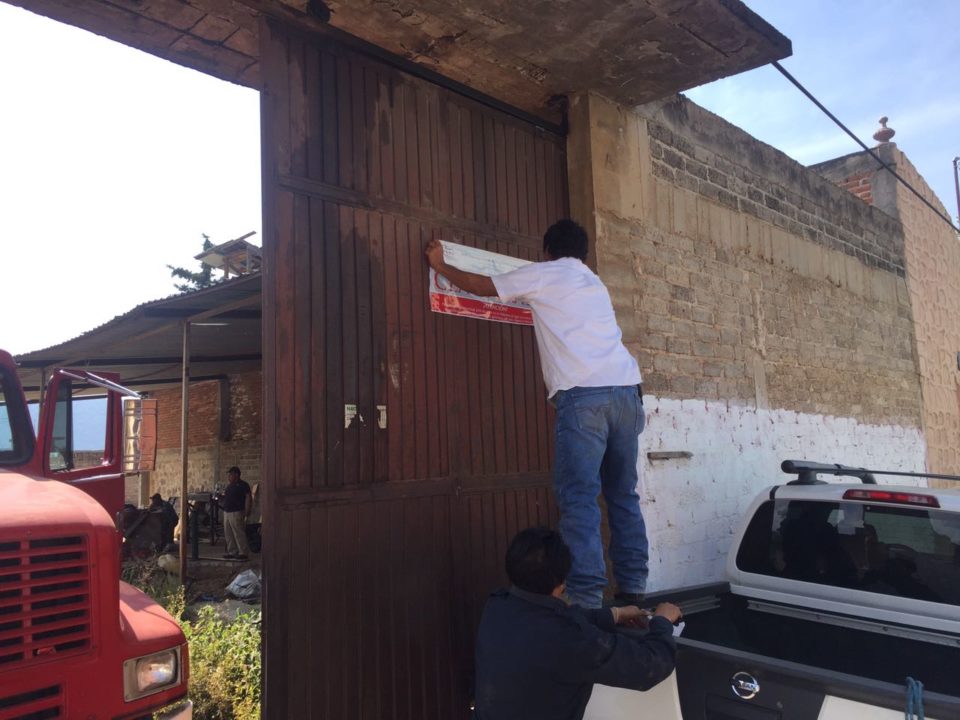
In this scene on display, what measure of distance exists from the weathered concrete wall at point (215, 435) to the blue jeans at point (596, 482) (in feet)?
44.0

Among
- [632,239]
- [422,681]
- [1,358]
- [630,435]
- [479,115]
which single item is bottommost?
[422,681]

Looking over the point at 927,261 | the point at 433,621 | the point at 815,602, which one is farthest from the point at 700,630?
the point at 927,261

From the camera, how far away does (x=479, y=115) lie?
475 centimetres

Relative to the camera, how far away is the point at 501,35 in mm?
4316

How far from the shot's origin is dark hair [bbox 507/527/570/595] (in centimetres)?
270

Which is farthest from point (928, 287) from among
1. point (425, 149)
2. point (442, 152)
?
point (425, 149)

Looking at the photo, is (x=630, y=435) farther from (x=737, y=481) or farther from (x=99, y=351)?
(x=99, y=351)

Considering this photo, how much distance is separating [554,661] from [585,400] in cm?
139

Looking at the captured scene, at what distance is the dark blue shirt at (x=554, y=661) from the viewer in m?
2.55

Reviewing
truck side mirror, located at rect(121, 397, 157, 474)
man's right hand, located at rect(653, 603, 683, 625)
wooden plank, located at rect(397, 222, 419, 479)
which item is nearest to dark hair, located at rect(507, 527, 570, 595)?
man's right hand, located at rect(653, 603, 683, 625)

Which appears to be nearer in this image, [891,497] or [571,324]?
[891,497]

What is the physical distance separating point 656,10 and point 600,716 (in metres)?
3.70

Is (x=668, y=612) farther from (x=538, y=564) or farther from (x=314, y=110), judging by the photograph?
(x=314, y=110)

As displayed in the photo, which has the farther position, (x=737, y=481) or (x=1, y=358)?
(x=737, y=481)
